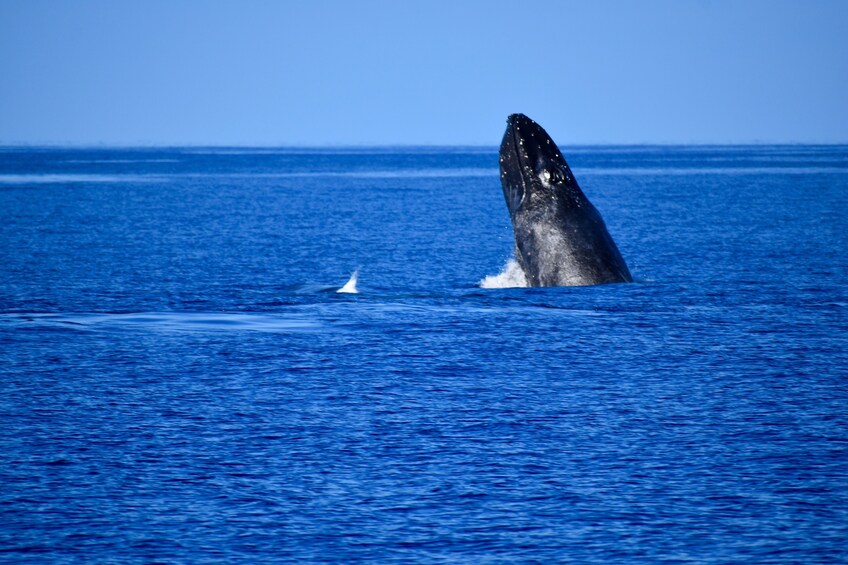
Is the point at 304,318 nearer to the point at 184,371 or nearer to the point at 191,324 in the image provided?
the point at 191,324

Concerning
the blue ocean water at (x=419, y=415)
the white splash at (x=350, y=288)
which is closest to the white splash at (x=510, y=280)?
the blue ocean water at (x=419, y=415)

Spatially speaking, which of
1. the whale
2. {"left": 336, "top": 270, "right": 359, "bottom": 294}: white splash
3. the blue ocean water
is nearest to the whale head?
the whale

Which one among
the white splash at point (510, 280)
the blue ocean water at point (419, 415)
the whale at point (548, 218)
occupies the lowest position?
the blue ocean water at point (419, 415)

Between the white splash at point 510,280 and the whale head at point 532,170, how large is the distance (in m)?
1.88

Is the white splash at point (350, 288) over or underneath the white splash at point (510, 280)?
underneath

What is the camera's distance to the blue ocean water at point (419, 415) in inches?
384

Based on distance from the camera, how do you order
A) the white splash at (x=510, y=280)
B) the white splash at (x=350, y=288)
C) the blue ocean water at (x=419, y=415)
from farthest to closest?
the white splash at (x=350, y=288), the white splash at (x=510, y=280), the blue ocean water at (x=419, y=415)

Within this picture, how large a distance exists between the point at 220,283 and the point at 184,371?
9.76 metres

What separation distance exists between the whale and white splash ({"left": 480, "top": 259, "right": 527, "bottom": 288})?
0.97m

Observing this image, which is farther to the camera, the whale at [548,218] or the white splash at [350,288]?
the white splash at [350,288]

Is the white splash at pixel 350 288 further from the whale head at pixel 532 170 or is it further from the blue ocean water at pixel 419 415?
the whale head at pixel 532 170

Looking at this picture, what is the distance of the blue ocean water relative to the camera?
9758 millimetres

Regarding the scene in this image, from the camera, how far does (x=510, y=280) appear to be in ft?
79.3

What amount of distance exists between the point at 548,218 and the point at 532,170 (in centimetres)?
113
